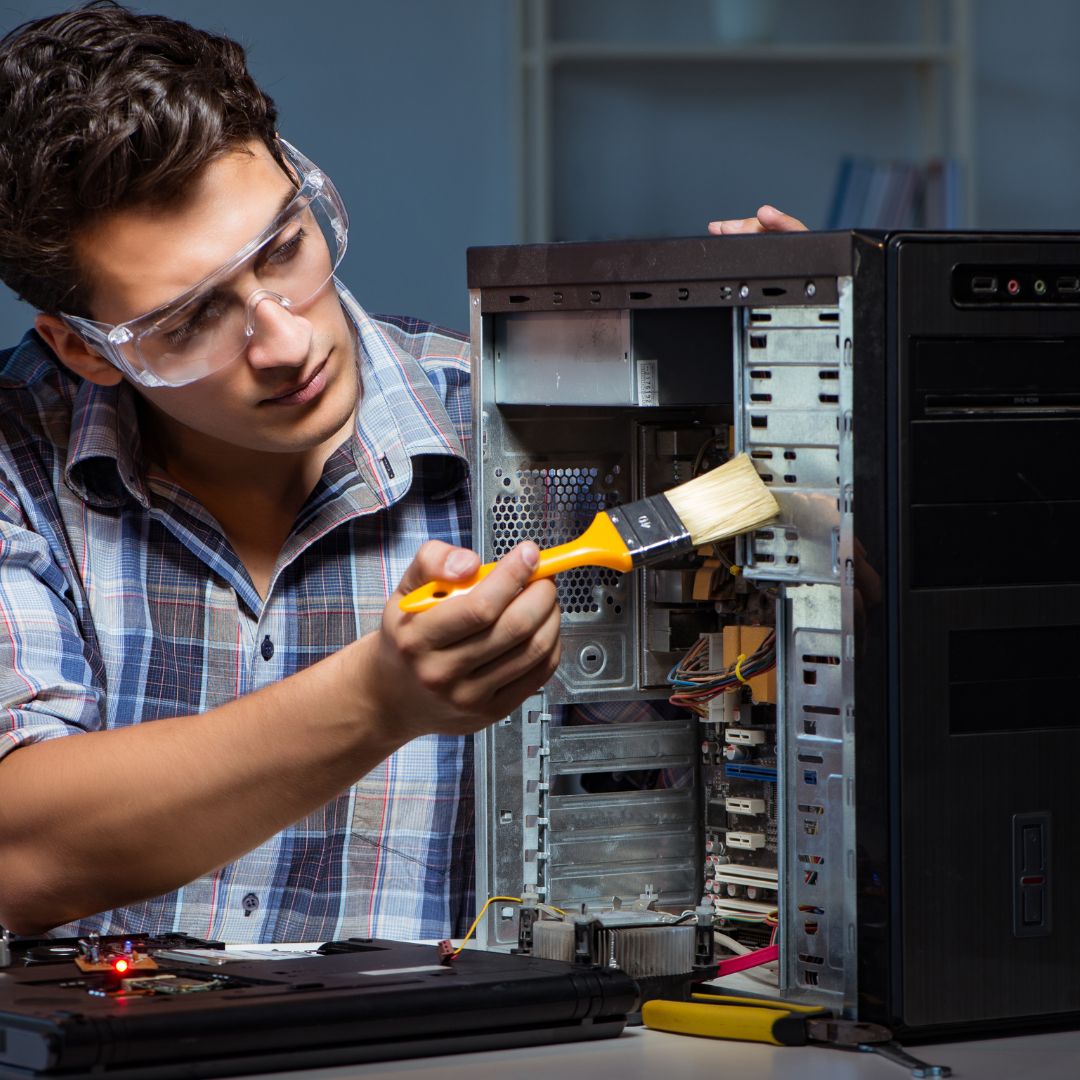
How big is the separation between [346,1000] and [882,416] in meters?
0.40

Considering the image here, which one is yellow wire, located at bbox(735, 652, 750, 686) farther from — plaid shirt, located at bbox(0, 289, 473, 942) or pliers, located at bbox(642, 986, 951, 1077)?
plaid shirt, located at bbox(0, 289, 473, 942)

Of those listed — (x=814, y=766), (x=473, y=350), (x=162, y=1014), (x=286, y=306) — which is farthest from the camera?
(x=286, y=306)

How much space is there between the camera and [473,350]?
3.60 ft

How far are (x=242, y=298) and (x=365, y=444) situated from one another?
24cm

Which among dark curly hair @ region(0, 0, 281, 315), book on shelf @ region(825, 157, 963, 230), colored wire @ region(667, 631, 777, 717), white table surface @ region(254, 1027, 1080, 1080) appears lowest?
white table surface @ region(254, 1027, 1080, 1080)

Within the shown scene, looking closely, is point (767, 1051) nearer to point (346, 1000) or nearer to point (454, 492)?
point (346, 1000)

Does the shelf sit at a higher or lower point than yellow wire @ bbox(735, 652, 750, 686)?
higher

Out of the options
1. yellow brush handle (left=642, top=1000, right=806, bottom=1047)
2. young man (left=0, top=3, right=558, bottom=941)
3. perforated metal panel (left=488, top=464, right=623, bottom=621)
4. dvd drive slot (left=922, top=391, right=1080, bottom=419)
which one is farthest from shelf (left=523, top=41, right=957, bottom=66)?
yellow brush handle (left=642, top=1000, right=806, bottom=1047)

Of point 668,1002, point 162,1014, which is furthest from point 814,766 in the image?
point 162,1014

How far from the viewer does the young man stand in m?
1.05

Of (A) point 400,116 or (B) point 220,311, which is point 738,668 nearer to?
(B) point 220,311

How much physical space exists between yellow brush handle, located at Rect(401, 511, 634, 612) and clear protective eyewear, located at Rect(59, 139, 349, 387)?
0.35 meters

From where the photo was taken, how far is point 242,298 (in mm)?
1182

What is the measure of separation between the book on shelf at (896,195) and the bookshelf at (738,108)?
1.2 inches
